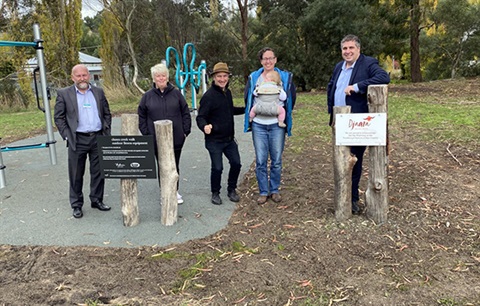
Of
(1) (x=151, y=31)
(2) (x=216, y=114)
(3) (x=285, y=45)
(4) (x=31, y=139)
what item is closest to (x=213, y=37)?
(3) (x=285, y=45)

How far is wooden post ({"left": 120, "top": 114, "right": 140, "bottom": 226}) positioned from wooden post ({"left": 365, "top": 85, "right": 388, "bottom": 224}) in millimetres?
2251

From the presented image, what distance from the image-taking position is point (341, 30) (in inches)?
616

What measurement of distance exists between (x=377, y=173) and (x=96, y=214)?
2.98 metres

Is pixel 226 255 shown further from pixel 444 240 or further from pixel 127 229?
pixel 444 240

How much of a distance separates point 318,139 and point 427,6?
1686 cm

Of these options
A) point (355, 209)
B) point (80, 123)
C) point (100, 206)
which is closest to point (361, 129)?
point (355, 209)

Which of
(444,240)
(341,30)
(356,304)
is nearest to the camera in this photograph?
(356,304)

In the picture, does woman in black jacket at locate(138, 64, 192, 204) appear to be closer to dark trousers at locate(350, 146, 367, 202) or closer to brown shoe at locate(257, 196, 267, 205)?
brown shoe at locate(257, 196, 267, 205)

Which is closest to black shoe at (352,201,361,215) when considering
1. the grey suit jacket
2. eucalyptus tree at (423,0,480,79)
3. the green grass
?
the green grass

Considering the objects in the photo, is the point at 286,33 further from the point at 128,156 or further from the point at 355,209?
the point at 128,156

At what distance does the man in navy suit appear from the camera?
11.9 feet

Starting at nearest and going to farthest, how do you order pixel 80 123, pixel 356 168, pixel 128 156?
pixel 128 156 < pixel 356 168 < pixel 80 123

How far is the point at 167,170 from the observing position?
3951 millimetres

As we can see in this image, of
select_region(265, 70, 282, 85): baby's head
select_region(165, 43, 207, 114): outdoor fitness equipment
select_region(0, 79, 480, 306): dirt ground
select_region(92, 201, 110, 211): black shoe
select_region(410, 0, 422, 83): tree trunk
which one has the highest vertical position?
select_region(410, 0, 422, 83): tree trunk
